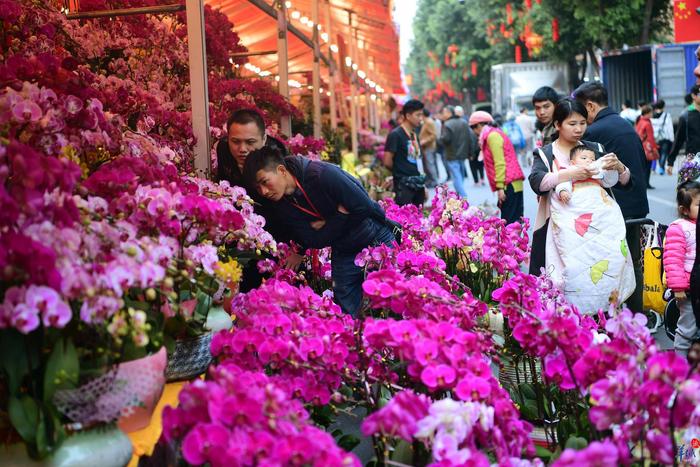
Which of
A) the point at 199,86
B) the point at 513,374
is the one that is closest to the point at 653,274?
the point at 513,374

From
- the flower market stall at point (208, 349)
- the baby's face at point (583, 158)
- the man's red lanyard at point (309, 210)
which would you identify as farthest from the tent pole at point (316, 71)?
the flower market stall at point (208, 349)

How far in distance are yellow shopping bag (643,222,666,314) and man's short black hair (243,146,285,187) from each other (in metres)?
3.51

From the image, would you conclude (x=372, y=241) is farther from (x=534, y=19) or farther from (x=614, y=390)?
(x=534, y=19)

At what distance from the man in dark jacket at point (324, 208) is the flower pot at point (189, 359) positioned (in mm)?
1344

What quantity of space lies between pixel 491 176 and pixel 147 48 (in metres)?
5.21

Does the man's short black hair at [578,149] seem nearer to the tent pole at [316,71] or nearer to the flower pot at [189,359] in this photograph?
the flower pot at [189,359]

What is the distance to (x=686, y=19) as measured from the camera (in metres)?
23.0

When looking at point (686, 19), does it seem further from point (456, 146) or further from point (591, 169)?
point (591, 169)

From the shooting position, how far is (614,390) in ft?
Result: 7.36

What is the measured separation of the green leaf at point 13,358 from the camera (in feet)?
7.55

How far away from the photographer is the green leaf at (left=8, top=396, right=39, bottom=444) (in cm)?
225

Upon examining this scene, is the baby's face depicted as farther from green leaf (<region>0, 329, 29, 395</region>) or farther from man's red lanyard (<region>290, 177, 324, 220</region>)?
green leaf (<region>0, 329, 29, 395</region>)

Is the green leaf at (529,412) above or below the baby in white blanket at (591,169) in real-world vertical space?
below

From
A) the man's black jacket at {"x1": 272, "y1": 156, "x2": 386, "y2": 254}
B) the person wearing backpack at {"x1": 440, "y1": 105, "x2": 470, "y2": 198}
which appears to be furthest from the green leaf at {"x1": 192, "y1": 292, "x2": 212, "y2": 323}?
the person wearing backpack at {"x1": 440, "y1": 105, "x2": 470, "y2": 198}
